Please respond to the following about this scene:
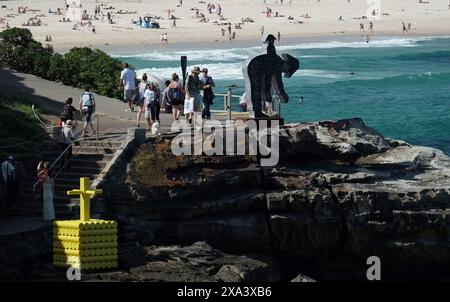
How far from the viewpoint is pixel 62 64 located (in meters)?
38.8

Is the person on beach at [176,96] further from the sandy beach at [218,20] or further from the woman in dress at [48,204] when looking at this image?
the sandy beach at [218,20]

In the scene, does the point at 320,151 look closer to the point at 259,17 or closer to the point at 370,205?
the point at 370,205

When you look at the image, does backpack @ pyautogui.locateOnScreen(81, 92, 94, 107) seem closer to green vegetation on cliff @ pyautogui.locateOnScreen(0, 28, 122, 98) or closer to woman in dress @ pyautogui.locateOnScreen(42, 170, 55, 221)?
woman in dress @ pyautogui.locateOnScreen(42, 170, 55, 221)

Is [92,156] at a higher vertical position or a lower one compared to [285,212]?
higher

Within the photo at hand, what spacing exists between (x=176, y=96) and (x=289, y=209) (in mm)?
4958

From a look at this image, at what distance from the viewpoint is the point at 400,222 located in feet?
94.2

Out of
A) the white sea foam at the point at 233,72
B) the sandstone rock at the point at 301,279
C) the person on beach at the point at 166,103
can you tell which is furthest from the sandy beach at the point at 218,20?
the sandstone rock at the point at 301,279

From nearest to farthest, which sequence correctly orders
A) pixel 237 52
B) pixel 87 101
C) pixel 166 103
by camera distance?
pixel 87 101, pixel 166 103, pixel 237 52

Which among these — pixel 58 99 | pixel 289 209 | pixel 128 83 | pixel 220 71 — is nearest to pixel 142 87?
pixel 128 83

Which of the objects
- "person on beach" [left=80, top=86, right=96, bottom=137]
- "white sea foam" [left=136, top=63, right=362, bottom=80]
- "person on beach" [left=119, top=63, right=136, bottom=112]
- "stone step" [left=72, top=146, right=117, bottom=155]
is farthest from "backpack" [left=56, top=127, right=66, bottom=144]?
"white sea foam" [left=136, top=63, right=362, bottom=80]

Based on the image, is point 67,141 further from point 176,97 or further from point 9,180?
point 176,97
